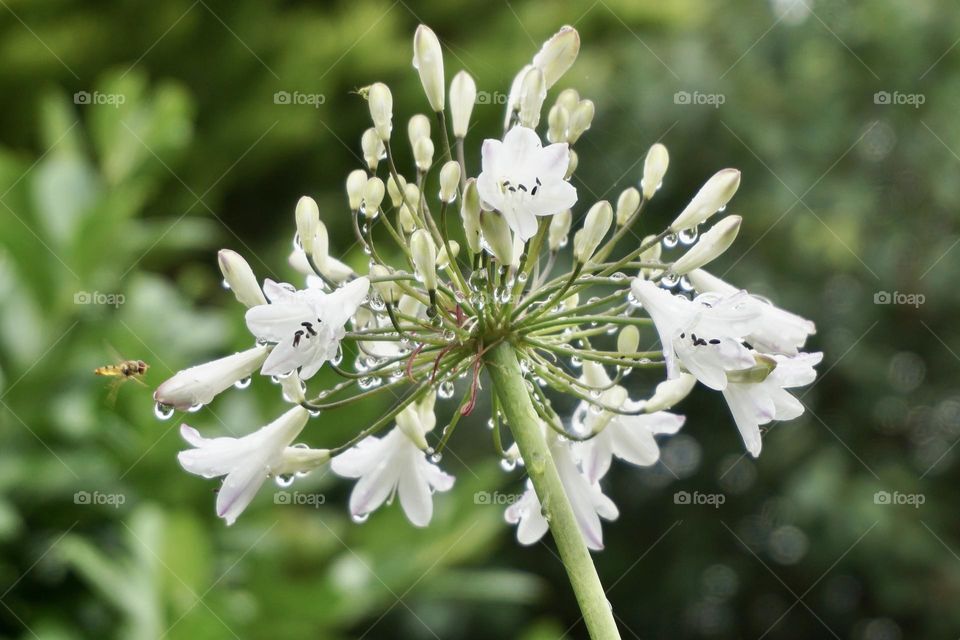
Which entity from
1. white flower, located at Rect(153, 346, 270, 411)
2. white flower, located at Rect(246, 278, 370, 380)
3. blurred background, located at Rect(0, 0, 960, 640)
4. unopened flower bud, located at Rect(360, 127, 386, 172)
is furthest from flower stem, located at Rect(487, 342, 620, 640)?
blurred background, located at Rect(0, 0, 960, 640)

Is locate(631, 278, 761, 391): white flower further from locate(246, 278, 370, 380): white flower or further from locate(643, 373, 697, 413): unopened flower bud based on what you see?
locate(246, 278, 370, 380): white flower

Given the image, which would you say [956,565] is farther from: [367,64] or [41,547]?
[41,547]

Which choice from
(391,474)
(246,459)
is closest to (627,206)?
(391,474)

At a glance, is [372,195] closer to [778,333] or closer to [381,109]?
[381,109]

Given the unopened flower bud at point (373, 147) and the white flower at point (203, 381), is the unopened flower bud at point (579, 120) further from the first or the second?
the white flower at point (203, 381)

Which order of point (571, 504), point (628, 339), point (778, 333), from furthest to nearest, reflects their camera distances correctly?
point (571, 504), point (628, 339), point (778, 333)

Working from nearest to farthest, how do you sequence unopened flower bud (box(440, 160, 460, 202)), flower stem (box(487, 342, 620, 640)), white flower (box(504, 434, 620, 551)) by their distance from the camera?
1. flower stem (box(487, 342, 620, 640))
2. unopened flower bud (box(440, 160, 460, 202))
3. white flower (box(504, 434, 620, 551))
